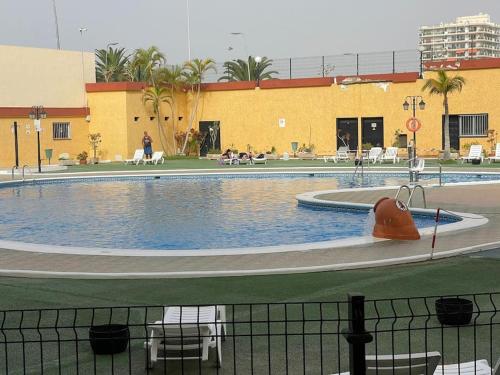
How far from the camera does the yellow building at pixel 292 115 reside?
39.2 metres

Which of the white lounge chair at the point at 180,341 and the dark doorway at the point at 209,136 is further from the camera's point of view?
the dark doorway at the point at 209,136

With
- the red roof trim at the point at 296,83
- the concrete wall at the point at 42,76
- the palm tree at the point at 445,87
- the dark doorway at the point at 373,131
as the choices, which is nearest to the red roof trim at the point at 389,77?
the red roof trim at the point at 296,83

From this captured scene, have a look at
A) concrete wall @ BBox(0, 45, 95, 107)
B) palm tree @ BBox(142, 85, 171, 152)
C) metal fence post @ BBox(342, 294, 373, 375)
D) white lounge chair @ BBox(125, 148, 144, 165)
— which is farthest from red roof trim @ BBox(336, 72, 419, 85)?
metal fence post @ BBox(342, 294, 373, 375)

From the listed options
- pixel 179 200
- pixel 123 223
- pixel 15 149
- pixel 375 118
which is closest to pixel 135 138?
pixel 15 149

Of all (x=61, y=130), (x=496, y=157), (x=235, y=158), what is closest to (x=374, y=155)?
(x=496, y=157)

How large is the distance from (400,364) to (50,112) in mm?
37424

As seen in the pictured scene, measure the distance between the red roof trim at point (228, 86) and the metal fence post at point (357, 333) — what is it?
40546mm

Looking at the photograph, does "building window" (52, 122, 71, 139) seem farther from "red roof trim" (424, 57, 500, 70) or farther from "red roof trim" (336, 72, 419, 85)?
"red roof trim" (424, 57, 500, 70)

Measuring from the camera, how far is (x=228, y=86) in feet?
148

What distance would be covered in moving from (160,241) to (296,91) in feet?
94.6

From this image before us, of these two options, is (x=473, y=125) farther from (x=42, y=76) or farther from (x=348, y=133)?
(x=42, y=76)

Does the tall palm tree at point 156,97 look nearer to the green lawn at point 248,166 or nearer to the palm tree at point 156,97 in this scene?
the palm tree at point 156,97

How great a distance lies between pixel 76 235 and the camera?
16562 millimetres

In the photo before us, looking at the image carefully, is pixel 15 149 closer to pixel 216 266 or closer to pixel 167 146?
pixel 167 146
